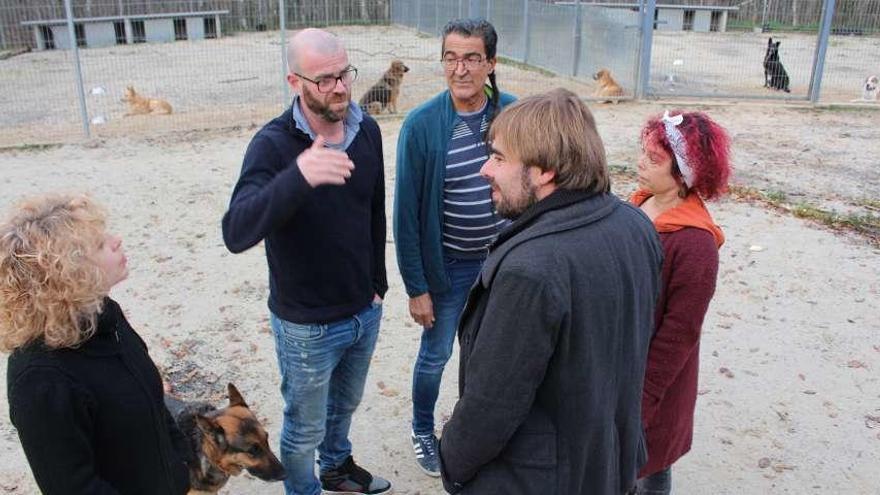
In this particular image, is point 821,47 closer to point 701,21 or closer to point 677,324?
point 701,21

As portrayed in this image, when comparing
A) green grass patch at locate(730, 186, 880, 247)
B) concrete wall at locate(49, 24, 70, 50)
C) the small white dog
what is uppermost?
concrete wall at locate(49, 24, 70, 50)

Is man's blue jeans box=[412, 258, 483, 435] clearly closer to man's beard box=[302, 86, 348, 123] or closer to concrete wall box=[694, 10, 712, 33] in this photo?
man's beard box=[302, 86, 348, 123]

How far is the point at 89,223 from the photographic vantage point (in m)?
1.86

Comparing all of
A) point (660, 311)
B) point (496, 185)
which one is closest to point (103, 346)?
point (496, 185)

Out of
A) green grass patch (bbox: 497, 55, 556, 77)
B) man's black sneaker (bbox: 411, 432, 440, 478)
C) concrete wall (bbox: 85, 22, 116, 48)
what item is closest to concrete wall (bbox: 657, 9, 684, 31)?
green grass patch (bbox: 497, 55, 556, 77)

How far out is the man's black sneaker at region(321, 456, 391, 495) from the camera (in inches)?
133

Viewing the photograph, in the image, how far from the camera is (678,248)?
92.4 inches

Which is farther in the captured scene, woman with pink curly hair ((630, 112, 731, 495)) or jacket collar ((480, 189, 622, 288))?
woman with pink curly hair ((630, 112, 731, 495))

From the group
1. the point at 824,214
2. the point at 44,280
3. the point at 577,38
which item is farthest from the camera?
the point at 577,38

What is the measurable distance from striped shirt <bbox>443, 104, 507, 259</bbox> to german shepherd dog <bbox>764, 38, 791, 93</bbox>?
486 inches

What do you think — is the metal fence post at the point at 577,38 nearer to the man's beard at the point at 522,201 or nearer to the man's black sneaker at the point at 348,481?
the man's black sneaker at the point at 348,481

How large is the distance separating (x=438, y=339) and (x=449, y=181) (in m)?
0.81

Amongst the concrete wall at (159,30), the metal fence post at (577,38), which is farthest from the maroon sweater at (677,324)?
the concrete wall at (159,30)

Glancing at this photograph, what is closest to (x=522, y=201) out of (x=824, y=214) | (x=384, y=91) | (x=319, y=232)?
(x=319, y=232)
